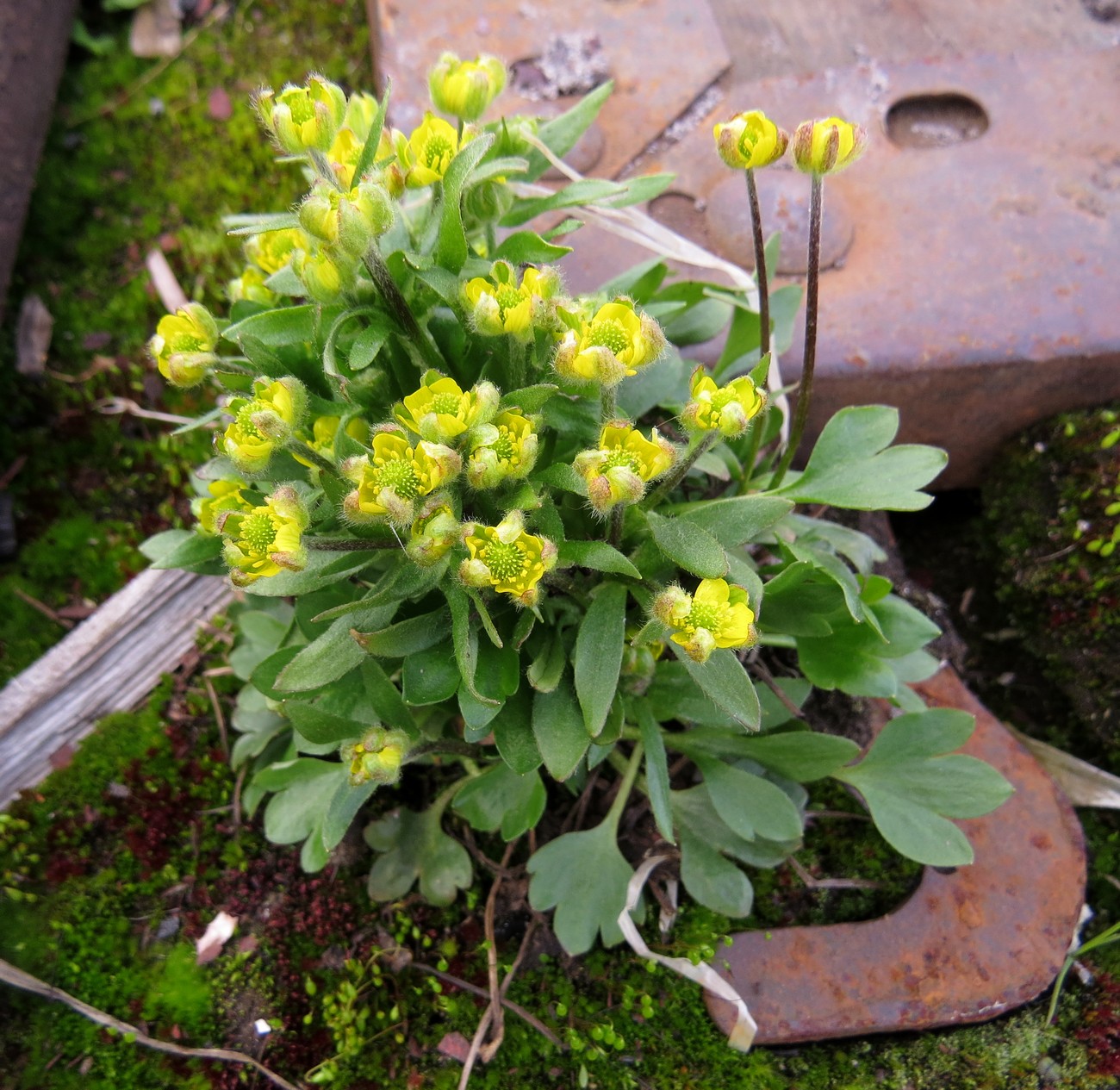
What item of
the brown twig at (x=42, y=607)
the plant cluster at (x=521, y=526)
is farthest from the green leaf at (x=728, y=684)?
the brown twig at (x=42, y=607)

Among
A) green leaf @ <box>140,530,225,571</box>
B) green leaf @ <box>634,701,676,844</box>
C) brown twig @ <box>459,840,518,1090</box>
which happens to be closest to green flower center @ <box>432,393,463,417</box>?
green leaf @ <box>140,530,225,571</box>

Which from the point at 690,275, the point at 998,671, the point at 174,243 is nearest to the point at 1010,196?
the point at 690,275

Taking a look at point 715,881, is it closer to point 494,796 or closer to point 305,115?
point 494,796

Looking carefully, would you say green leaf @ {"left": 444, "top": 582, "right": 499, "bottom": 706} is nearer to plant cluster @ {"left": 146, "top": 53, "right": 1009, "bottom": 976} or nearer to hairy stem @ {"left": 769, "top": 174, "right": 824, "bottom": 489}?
plant cluster @ {"left": 146, "top": 53, "right": 1009, "bottom": 976}

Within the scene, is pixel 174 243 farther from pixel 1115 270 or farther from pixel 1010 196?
pixel 1115 270

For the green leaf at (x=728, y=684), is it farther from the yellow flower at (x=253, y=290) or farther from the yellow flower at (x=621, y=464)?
the yellow flower at (x=253, y=290)

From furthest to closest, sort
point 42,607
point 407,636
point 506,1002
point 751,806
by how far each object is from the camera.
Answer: point 42,607
point 506,1002
point 751,806
point 407,636

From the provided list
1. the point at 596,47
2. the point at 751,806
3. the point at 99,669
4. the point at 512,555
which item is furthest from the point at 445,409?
the point at 596,47
